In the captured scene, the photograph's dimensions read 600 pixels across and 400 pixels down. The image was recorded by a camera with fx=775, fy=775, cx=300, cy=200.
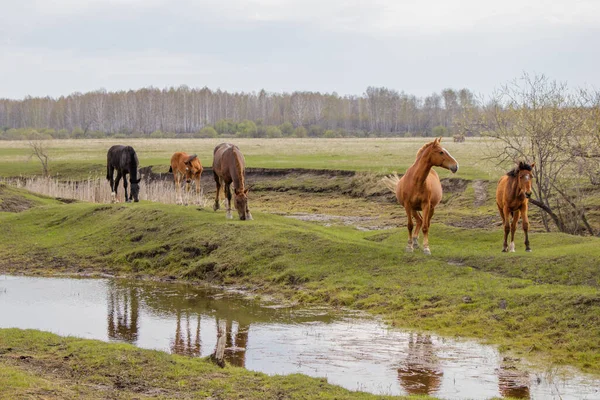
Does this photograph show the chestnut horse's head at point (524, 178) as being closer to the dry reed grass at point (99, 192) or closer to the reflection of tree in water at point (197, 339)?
the reflection of tree in water at point (197, 339)

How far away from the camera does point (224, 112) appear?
147125mm

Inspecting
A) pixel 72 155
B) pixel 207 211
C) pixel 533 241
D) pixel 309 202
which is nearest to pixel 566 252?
pixel 533 241

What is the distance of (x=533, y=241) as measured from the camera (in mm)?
18469

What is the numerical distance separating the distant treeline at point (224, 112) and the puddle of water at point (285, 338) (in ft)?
331

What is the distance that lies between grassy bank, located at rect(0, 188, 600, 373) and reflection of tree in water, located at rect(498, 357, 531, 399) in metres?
0.76

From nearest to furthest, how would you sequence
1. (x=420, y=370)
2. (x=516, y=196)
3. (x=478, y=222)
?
(x=420, y=370) → (x=516, y=196) → (x=478, y=222)

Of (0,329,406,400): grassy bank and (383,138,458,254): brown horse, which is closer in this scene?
(0,329,406,400): grassy bank

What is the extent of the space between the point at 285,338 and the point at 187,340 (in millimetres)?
1576

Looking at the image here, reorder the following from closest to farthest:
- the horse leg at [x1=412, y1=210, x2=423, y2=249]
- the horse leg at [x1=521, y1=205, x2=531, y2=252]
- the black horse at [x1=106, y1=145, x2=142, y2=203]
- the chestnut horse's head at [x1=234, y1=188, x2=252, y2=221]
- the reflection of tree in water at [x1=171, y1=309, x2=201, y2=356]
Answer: the reflection of tree in water at [x1=171, y1=309, x2=201, y2=356] < the horse leg at [x1=521, y1=205, x2=531, y2=252] < the horse leg at [x1=412, y1=210, x2=423, y2=249] < the chestnut horse's head at [x1=234, y1=188, x2=252, y2=221] < the black horse at [x1=106, y1=145, x2=142, y2=203]

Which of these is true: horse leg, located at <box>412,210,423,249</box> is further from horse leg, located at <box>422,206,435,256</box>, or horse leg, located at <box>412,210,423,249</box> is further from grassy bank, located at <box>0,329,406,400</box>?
grassy bank, located at <box>0,329,406,400</box>

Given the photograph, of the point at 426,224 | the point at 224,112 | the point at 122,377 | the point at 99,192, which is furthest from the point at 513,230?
the point at 224,112

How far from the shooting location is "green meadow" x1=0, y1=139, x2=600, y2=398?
11.0 metres

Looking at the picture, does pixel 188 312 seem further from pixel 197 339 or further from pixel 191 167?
pixel 191 167

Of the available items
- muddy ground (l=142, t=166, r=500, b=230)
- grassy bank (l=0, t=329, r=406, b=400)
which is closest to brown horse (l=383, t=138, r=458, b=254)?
grassy bank (l=0, t=329, r=406, b=400)
